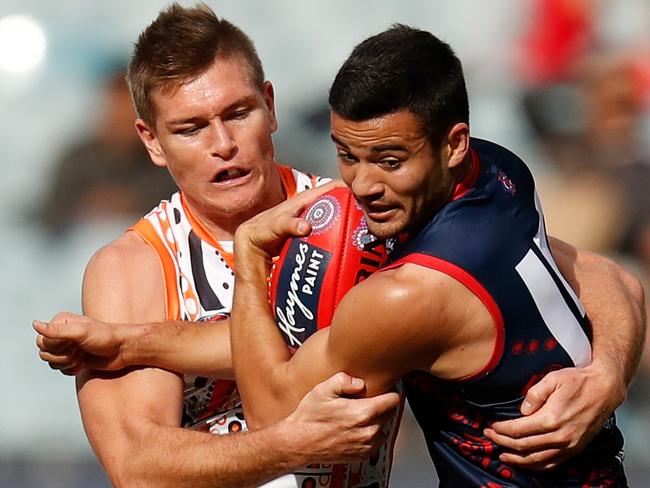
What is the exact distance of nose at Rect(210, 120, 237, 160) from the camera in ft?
14.5

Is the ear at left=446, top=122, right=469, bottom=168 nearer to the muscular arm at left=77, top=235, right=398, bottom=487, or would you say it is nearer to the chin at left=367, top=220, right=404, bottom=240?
the chin at left=367, top=220, right=404, bottom=240

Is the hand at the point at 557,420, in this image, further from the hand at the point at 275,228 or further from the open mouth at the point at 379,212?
the hand at the point at 275,228

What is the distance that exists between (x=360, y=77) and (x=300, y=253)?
2.10 feet

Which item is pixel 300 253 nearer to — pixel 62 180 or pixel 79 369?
pixel 79 369

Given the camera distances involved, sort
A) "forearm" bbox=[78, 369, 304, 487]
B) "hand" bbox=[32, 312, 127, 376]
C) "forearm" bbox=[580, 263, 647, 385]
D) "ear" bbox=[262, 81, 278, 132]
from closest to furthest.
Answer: "forearm" bbox=[580, 263, 647, 385]
"forearm" bbox=[78, 369, 304, 487]
"hand" bbox=[32, 312, 127, 376]
"ear" bbox=[262, 81, 278, 132]

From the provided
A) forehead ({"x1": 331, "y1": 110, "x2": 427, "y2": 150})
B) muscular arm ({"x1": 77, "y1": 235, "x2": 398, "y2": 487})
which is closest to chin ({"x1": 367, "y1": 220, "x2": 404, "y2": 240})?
forehead ({"x1": 331, "y1": 110, "x2": 427, "y2": 150})

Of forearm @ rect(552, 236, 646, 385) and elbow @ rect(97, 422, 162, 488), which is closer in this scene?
forearm @ rect(552, 236, 646, 385)

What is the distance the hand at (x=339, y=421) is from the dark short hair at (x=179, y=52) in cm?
133

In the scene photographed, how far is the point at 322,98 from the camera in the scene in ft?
24.4

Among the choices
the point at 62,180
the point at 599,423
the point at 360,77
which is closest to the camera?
the point at 360,77

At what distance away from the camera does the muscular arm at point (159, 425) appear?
3744 mm

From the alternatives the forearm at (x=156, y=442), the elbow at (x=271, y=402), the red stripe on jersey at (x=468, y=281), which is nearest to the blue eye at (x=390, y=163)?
the red stripe on jersey at (x=468, y=281)

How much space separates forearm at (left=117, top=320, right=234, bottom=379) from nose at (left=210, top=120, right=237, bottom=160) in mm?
564

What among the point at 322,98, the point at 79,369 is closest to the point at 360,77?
the point at 79,369
